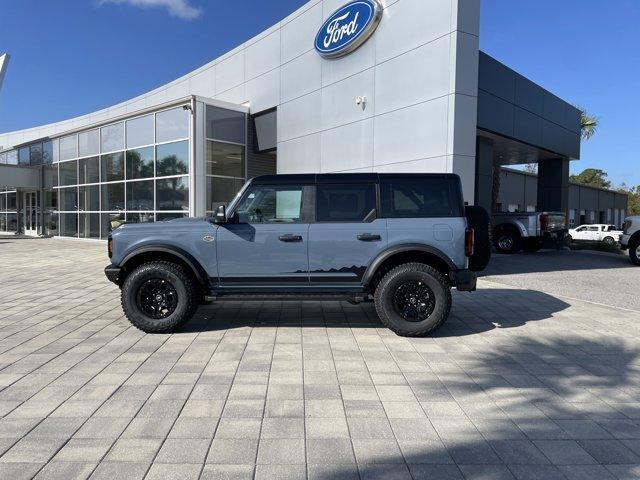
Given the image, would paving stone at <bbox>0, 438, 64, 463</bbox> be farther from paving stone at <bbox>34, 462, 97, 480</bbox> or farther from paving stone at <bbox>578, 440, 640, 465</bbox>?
paving stone at <bbox>578, 440, 640, 465</bbox>

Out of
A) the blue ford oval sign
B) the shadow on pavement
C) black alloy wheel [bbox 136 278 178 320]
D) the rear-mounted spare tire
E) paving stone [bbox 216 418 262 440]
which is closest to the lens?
the shadow on pavement

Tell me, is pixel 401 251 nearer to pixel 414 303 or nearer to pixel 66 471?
pixel 414 303

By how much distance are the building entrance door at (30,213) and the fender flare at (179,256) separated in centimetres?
2350

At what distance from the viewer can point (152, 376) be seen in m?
4.03

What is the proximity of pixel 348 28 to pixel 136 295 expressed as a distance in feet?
31.5

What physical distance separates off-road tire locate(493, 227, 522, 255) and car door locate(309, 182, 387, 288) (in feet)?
36.3

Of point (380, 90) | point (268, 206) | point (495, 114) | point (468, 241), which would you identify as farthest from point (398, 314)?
point (495, 114)

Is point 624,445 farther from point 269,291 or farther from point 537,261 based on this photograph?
point 537,261

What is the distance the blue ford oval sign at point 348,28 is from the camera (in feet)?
36.6

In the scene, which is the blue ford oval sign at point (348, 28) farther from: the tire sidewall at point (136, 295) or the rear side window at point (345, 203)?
the tire sidewall at point (136, 295)

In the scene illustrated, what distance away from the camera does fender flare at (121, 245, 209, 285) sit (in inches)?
208

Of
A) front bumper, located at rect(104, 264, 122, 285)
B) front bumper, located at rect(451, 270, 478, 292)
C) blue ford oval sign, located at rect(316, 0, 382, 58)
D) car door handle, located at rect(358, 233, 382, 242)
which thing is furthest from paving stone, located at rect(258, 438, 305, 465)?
blue ford oval sign, located at rect(316, 0, 382, 58)

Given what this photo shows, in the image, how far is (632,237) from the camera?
12727 mm

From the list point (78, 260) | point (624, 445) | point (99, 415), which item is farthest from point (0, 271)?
point (624, 445)
